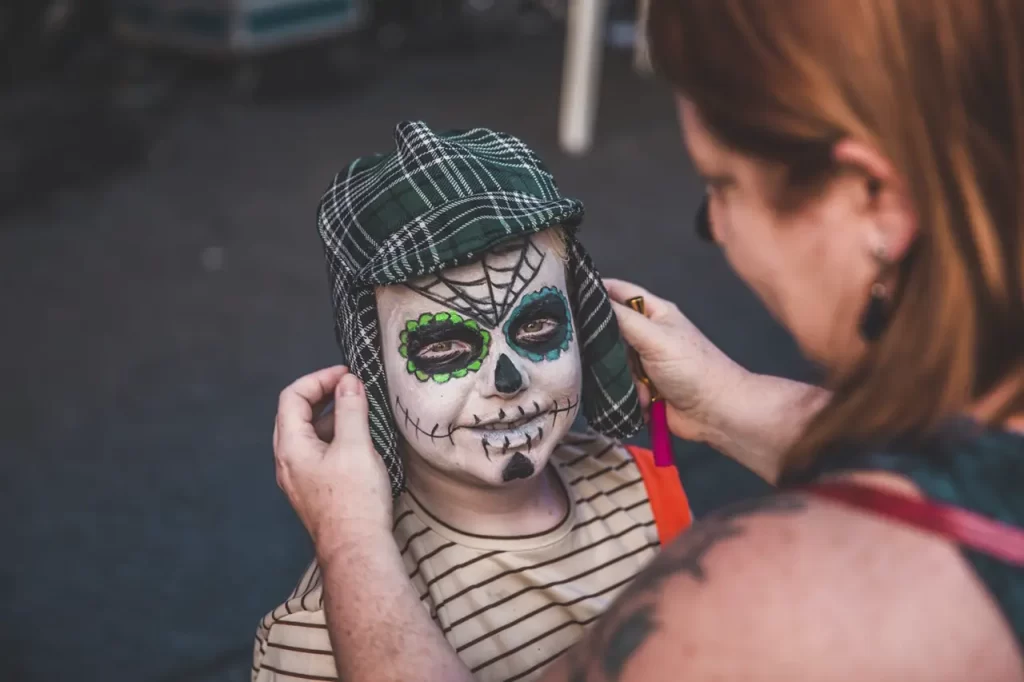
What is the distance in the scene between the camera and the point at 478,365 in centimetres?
126

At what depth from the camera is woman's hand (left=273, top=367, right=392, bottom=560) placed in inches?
45.0

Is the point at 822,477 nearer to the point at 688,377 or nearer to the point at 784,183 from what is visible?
the point at 784,183

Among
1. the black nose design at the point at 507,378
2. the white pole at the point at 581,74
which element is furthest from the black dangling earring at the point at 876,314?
the white pole at the point at 581,74

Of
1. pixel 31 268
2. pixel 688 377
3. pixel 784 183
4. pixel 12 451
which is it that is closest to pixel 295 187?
pixel 31 268

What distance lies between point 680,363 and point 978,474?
0.64 metres

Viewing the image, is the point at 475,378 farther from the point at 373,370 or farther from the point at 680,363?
the point at 680,363

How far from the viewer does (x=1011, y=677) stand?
0.78m

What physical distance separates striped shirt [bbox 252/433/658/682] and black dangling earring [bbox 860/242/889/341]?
1.97ft

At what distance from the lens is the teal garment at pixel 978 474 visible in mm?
755

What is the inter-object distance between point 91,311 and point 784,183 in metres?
3.03

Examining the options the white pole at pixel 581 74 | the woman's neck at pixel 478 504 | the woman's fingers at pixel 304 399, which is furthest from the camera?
the white pole at pixel 581 74

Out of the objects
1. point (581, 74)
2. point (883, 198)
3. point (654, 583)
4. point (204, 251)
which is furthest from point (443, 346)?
point (581, 74)

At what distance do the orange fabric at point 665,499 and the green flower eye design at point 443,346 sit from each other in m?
0.34

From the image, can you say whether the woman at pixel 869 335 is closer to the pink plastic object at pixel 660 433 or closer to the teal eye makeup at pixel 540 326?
the teal eye makeup at pixel 540 326
